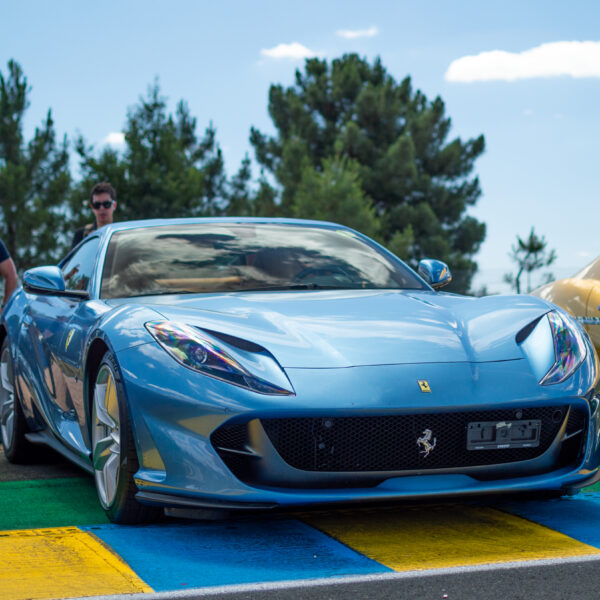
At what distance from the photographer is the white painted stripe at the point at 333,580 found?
302cm

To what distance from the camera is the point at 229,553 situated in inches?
139

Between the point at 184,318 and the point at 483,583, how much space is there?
1.48m

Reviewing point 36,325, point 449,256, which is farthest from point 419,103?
point 36,325

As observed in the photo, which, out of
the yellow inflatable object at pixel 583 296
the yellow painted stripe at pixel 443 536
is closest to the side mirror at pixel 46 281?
the yellow painted stripe at pixel 443 536

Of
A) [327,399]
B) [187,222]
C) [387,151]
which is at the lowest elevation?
[327,399]

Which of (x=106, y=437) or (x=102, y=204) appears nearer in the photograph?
(x=106, y=437)

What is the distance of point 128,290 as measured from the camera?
15.6ft

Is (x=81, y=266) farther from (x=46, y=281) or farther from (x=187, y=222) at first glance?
(x=187, y=222)

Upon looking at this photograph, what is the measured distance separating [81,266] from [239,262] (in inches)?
41.0

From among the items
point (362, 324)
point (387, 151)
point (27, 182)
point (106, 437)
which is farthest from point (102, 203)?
point (387, 151)

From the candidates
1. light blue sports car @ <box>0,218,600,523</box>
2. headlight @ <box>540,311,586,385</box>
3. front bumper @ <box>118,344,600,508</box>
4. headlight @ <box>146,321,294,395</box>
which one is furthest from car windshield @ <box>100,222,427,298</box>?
front bumper @ <box>118,344,600,508</box>

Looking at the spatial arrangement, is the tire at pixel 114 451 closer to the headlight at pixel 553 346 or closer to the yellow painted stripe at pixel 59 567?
the yellow painted stripe at pixel 59 567

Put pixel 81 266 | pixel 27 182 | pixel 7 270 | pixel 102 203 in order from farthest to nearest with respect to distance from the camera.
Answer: pixel 27 182 → pixel 102 203 → pixel 7 270 → pixel 81 266

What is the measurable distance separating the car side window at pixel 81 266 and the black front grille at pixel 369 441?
1.90m
